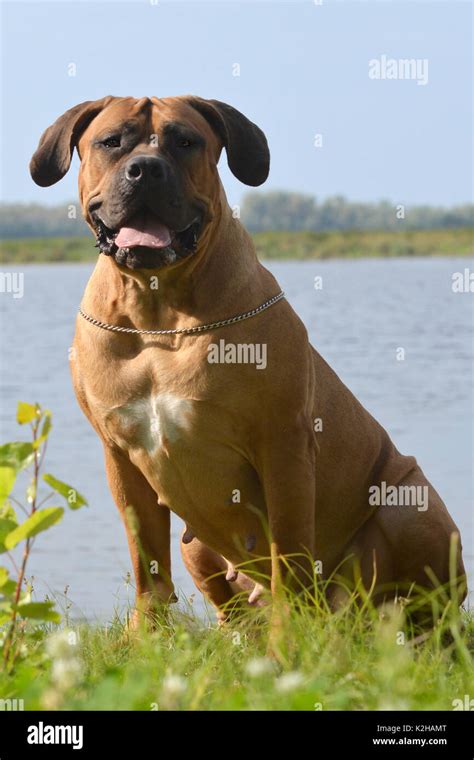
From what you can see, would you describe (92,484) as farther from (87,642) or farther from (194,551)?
(87,642)

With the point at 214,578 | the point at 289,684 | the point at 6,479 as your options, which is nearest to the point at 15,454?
the point at 6,479

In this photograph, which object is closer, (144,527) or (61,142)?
(61,142)

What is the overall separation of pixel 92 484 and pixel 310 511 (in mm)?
3696

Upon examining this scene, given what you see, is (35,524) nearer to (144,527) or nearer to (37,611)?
(37,611)

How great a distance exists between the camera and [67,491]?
116 inches

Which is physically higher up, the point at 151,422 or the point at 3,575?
the point at 151,422

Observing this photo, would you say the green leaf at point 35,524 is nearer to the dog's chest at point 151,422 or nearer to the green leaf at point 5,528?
the green leaf at point 5,528

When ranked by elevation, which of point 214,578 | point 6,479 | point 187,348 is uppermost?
point 187,348

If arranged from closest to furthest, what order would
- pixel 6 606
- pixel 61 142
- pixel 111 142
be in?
1. pixel 6 606
2. pixel 111 142
3. pixel 61 142

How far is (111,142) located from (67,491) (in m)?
1.36

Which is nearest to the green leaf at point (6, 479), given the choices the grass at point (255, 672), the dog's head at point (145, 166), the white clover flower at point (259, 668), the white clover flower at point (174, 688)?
the grass at point (255, 672)

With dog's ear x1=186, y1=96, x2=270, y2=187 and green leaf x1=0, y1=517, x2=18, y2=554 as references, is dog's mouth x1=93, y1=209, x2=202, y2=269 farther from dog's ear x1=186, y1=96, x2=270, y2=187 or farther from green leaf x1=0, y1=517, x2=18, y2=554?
green leaf x1=0, y1=517, x2=18, y2=554

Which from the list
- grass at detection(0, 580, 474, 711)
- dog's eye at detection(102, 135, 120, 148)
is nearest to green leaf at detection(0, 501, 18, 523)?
grass at detection(0, 580, 474, 711)

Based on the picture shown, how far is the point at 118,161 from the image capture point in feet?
12.6
